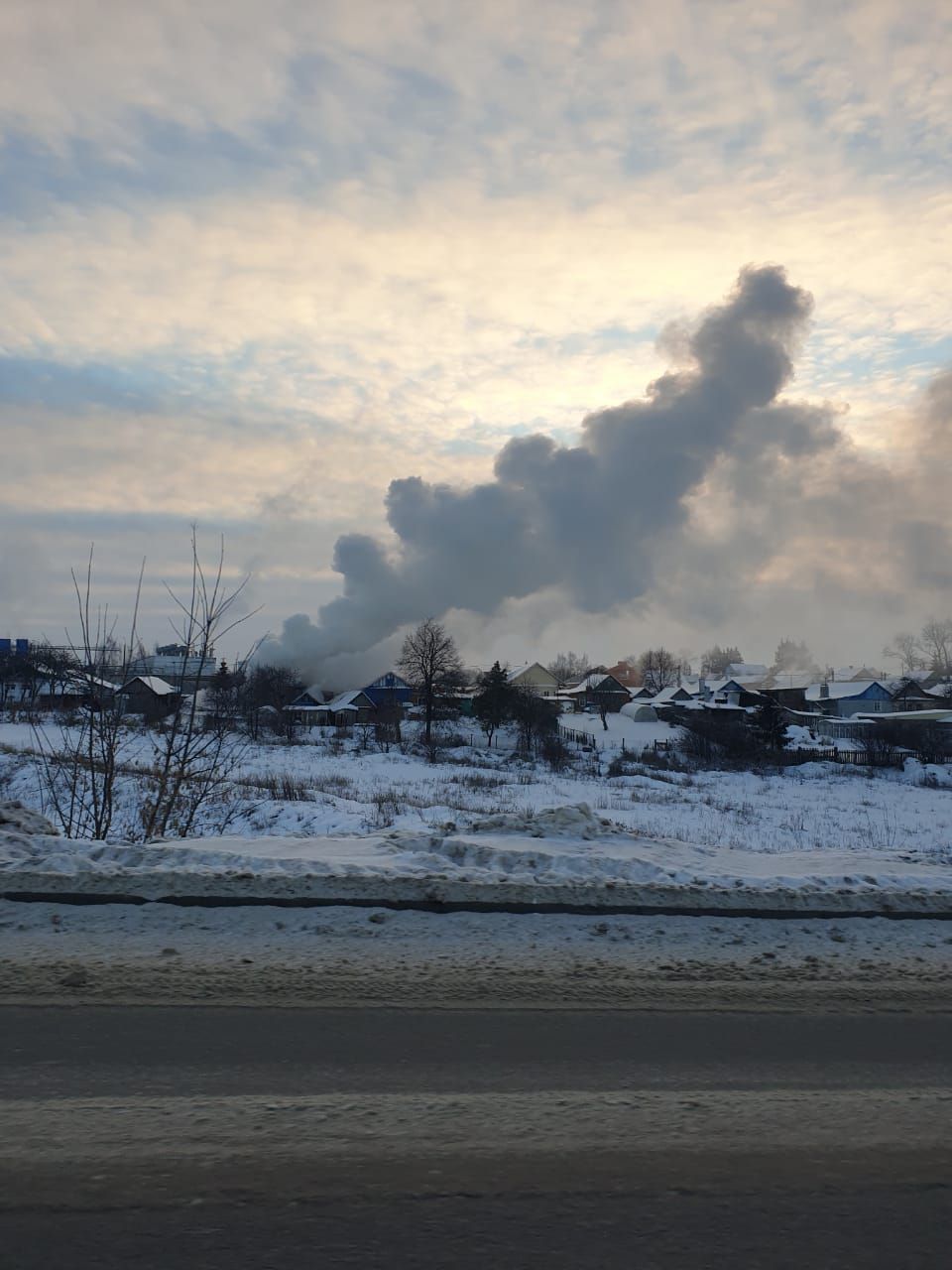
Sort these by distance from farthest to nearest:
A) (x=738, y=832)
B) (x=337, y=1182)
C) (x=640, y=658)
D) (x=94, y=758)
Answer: (x=640, y=658) → (x=738, y=832) → (x=94, y=758) → (x=337, y=1182)

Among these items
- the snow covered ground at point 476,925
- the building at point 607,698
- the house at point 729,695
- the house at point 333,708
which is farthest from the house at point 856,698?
the snow covered ground at point 476,925

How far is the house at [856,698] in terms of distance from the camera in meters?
82.2

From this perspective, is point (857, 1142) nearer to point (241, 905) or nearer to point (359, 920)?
point (359, 920)

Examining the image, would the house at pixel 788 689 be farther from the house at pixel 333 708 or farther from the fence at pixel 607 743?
the house at pixel 333 708

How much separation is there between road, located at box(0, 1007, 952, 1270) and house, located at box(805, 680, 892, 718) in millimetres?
83465

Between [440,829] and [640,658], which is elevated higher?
[640,658]

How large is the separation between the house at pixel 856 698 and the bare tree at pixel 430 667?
37931 mm

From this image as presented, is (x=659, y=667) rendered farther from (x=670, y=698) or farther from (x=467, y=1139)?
(x=467, y=1139)

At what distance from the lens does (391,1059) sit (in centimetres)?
416

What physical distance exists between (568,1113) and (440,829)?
654 cm

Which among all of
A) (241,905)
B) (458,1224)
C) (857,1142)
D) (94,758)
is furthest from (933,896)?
(94,758)

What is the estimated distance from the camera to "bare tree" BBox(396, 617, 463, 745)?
64.4 metres

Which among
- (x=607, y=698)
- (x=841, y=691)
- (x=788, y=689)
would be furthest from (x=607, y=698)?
(x=788, y=689)

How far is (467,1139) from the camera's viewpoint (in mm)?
3412
